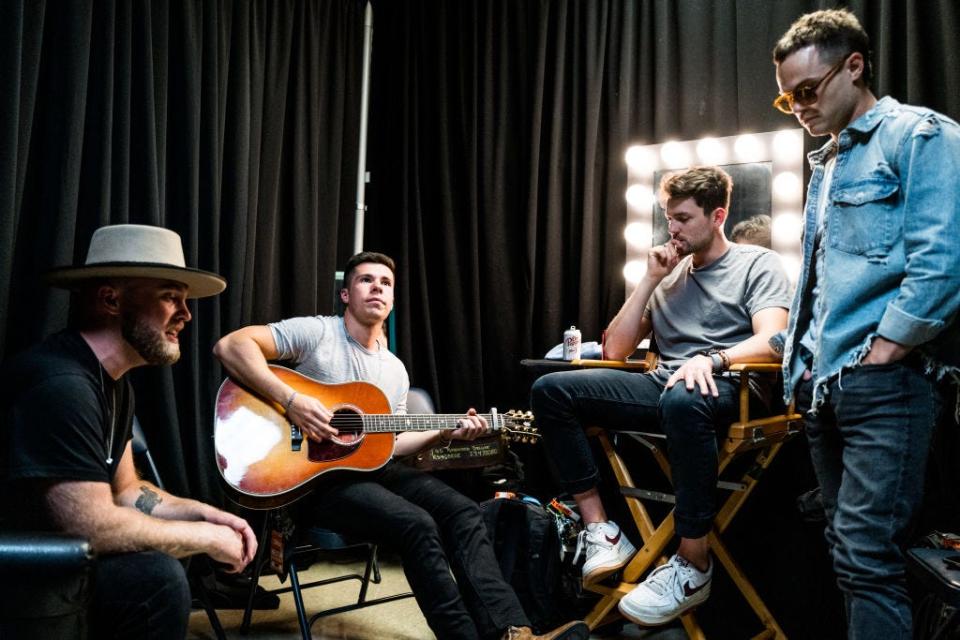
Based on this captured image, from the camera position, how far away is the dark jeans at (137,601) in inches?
57.2

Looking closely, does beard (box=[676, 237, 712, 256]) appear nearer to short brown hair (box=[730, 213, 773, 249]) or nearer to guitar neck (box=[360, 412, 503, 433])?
short brown hair (box=[730, 213, 773, 249])

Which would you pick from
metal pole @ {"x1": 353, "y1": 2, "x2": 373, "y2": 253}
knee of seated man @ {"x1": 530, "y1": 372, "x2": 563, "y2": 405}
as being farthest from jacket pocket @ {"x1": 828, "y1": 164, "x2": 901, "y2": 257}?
metal pole @ {"x1": 353, "y1": 2, "x2": 373, "y2": 253}

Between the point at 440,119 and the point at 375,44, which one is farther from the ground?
the point at 375,44

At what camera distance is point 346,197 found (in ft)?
12.5

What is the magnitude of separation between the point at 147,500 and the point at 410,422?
0.90 m

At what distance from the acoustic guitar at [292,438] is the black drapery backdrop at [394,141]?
625mm

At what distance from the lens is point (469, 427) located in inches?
102

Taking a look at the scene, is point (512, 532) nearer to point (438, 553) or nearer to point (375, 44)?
point (438, 553)

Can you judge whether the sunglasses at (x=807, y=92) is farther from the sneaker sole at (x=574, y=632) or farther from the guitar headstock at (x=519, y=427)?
the sneaker sole at (x=574, y=632)

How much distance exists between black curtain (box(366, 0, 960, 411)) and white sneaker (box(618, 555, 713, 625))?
126 centimetres

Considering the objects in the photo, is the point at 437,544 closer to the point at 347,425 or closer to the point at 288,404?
the point at 347,425

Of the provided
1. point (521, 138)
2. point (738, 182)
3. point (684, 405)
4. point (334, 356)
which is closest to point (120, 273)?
point (334, 356)

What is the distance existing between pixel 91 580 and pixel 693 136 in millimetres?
2829

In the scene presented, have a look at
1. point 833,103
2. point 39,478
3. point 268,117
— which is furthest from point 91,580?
point 268,117
